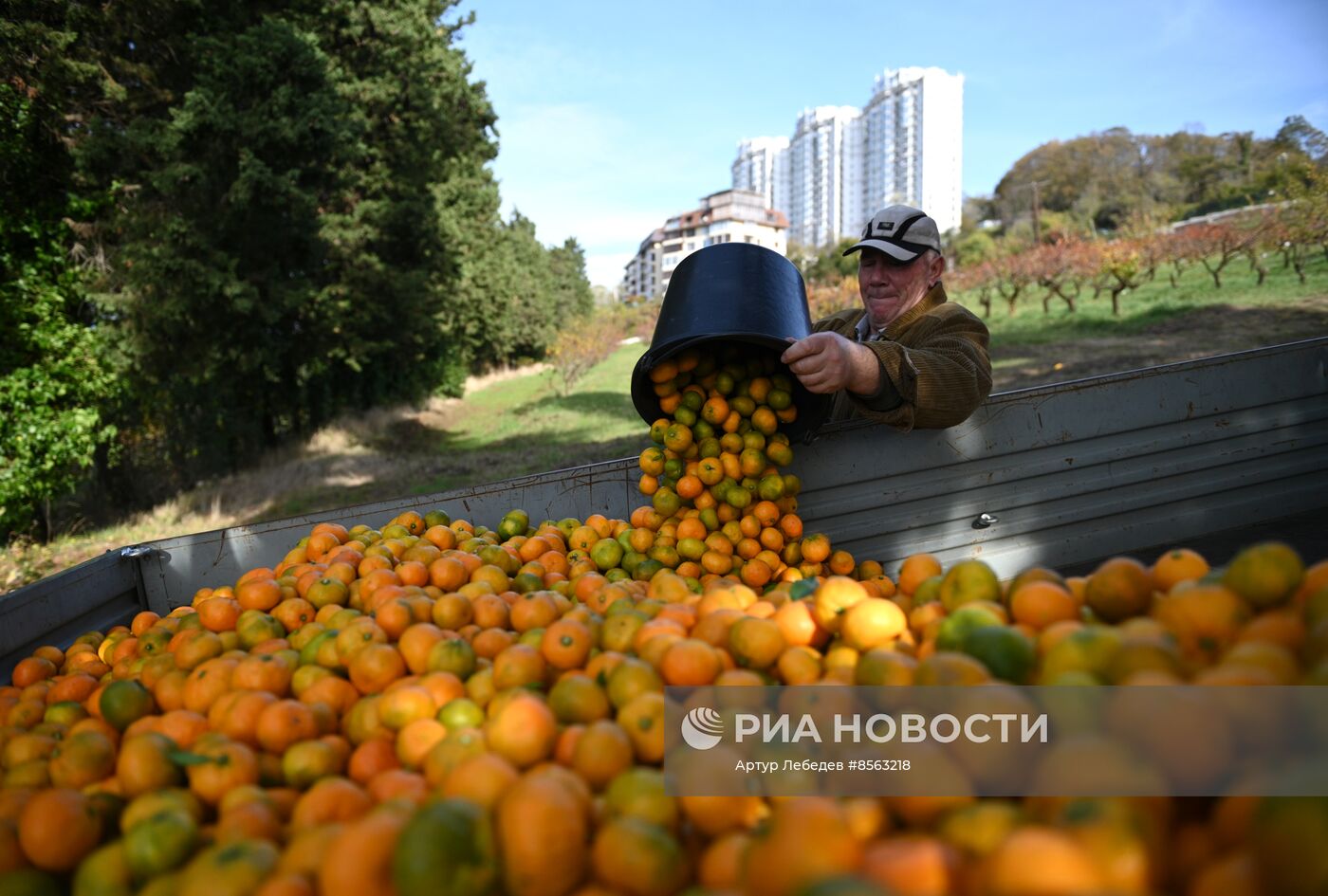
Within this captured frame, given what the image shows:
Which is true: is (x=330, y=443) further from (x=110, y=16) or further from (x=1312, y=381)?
(x=1312, y=381)

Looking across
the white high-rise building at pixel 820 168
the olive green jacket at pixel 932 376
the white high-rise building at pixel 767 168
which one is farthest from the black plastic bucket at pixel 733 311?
the white high-rise building at pixel 767 168

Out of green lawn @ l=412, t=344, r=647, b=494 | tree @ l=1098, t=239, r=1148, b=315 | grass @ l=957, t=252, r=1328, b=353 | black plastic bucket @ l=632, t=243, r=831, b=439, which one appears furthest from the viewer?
tree @ l=1098, t=239, r=1148, b=315

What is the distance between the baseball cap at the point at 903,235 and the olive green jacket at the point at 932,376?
0.36 meters

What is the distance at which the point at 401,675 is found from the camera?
6.13 feet

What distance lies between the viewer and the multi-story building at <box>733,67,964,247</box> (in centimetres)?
10806

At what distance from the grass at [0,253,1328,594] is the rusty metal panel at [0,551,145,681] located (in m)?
5.82

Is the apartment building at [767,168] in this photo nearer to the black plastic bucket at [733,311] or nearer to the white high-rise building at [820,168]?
the white high-rise building at [820,168]

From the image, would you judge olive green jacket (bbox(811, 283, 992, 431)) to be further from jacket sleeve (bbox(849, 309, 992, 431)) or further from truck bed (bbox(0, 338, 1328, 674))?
truck bed (bbox(0, 338, 1328, 674))

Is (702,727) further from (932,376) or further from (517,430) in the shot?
(517,430)

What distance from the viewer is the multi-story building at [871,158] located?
355ft

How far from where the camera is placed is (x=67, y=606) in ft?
9.70

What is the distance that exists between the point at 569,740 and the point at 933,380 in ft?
6.99

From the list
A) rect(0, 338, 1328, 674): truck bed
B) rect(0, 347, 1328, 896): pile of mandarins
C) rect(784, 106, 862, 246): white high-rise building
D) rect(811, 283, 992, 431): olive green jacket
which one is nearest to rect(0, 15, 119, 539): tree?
rect(0, 338, 1328, 674): truck bed

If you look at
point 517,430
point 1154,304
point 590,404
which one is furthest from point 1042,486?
point 1154,304
